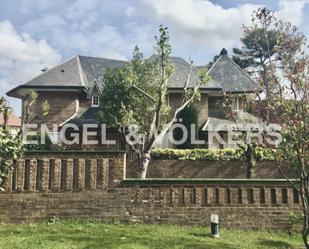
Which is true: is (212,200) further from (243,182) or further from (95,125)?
(95,125)

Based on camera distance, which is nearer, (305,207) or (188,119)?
(305,207)

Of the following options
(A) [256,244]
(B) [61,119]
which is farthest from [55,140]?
(A) [256,244]

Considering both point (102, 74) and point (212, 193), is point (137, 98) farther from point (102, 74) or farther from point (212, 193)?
point (212, 193)

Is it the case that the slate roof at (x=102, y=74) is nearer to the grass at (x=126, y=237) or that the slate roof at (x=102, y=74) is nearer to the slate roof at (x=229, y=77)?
the slate roof at (x=229, y=77)

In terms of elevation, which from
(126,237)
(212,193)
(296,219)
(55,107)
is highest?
(55,107)

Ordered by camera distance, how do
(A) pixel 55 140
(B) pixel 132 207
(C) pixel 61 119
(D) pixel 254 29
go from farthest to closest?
(C) pixel 61 119 < (A) pixel 55 140 < (B) pixel 132 207 < (D) pixel 254 29

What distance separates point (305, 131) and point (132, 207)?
5861 millimetres

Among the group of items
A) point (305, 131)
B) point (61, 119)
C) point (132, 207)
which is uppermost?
point (61, 119)

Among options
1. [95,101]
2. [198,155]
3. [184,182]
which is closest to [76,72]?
[95,101]

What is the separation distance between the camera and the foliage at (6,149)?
9.71 meters

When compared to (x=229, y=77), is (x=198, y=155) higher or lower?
lower

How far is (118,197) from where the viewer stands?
10805mm

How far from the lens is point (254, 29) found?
9.27 meters

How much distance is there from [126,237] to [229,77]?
21159 mm
